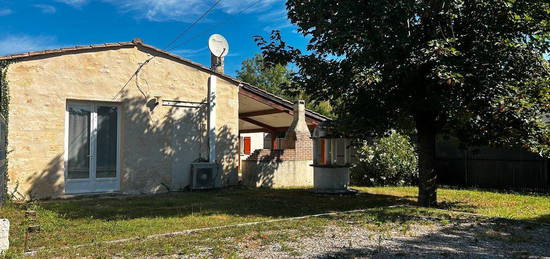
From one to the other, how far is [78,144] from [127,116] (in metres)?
1.41

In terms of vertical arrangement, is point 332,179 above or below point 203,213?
above

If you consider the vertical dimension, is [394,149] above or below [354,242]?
above

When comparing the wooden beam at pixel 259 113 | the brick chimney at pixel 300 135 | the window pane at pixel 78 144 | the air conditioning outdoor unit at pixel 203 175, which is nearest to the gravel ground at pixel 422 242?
the air conditioning outdoor unit at pixel 203 175

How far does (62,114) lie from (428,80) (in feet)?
28.4

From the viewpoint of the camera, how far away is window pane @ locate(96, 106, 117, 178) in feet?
38.5

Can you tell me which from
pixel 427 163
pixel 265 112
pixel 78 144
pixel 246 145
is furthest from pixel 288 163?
pixel 246 145

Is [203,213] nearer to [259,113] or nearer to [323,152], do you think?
[323,152]

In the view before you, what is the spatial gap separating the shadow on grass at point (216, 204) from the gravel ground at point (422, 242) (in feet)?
7.64

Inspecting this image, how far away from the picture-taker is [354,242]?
618 centimetres

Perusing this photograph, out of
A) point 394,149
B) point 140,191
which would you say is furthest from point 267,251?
point 394,149

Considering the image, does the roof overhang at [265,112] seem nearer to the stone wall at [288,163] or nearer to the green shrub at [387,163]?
the stone wall at [288,163]

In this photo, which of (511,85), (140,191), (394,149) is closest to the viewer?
(511,85)

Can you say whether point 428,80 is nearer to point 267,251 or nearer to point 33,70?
point 267,251

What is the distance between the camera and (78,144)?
11430 mm
